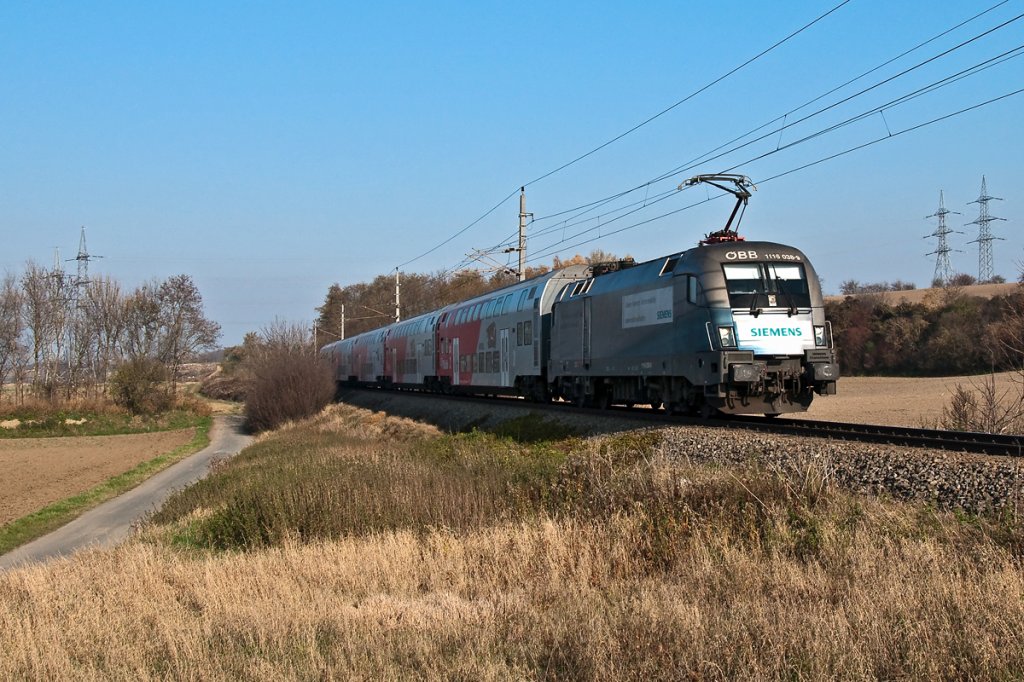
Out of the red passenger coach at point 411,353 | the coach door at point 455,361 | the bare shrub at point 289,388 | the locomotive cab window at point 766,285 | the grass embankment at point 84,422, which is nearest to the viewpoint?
the locomotive cab window at point 766,285

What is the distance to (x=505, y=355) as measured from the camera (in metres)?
31.6

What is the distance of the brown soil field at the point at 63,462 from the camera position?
103 feet

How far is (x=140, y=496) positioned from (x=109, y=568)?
70.5 ft

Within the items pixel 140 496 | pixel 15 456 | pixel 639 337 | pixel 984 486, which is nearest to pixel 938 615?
pixel 984 486

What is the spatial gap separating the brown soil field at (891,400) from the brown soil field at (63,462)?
85.6 feet

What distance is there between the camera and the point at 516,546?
1052 cm

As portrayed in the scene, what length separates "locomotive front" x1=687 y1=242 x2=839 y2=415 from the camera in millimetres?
17438

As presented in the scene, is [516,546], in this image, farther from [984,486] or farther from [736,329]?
[736,329]

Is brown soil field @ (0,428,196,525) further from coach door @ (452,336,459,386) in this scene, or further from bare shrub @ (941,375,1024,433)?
bare shrub @ (941,375,1024,433)

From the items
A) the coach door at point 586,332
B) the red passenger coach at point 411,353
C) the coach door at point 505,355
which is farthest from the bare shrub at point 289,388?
the coach door at point 586,332

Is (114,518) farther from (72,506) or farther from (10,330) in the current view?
(10,330)

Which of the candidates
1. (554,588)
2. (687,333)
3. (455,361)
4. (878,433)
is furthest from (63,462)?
(554,588)

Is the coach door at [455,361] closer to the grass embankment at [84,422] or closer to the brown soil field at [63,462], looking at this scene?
the brown soil field at [63,462]

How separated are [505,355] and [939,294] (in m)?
42.5
